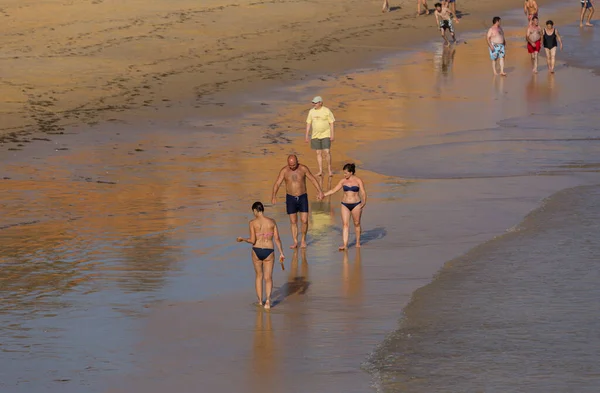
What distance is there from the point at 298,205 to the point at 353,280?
6.81 ft

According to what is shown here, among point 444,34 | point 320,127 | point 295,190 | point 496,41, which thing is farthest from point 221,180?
point 444,34

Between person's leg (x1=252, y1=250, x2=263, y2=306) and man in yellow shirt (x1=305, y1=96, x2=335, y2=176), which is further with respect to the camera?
man in yellow shirt (x1=305, y1=96, x2=335, y2=176)

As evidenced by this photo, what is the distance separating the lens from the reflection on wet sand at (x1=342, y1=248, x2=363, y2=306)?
14.5 m

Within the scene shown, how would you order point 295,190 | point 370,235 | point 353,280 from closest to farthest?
point 353,280 < point 295,190 < point 370,235

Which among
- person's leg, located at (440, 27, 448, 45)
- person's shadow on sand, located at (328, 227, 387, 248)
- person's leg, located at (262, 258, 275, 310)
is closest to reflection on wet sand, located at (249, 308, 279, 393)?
person's leg, located at (262, 258, 275, 310)

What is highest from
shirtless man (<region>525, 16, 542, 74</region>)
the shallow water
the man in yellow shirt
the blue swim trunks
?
shirtless man (<region>525, 16, 542, 74</region>)

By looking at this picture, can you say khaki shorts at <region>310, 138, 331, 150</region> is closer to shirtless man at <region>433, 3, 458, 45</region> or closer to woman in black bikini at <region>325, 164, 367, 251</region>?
woman in black bikini at <region>325, 164, 367, 251</region>

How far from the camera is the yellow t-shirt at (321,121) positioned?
2167 cm

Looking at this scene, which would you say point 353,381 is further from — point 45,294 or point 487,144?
point 487,144

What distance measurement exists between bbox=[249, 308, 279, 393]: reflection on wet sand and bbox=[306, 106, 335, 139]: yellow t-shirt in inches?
323

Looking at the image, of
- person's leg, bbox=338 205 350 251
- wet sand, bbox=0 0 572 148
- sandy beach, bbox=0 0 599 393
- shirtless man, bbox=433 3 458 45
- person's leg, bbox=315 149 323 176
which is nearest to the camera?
sandy beach, bbox=0 0 599 393

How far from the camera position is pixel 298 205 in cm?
1697

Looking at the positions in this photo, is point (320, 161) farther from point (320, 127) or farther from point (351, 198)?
point (351, 198)

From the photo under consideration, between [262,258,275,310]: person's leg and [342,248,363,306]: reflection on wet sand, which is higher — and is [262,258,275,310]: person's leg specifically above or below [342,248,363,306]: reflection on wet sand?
above
